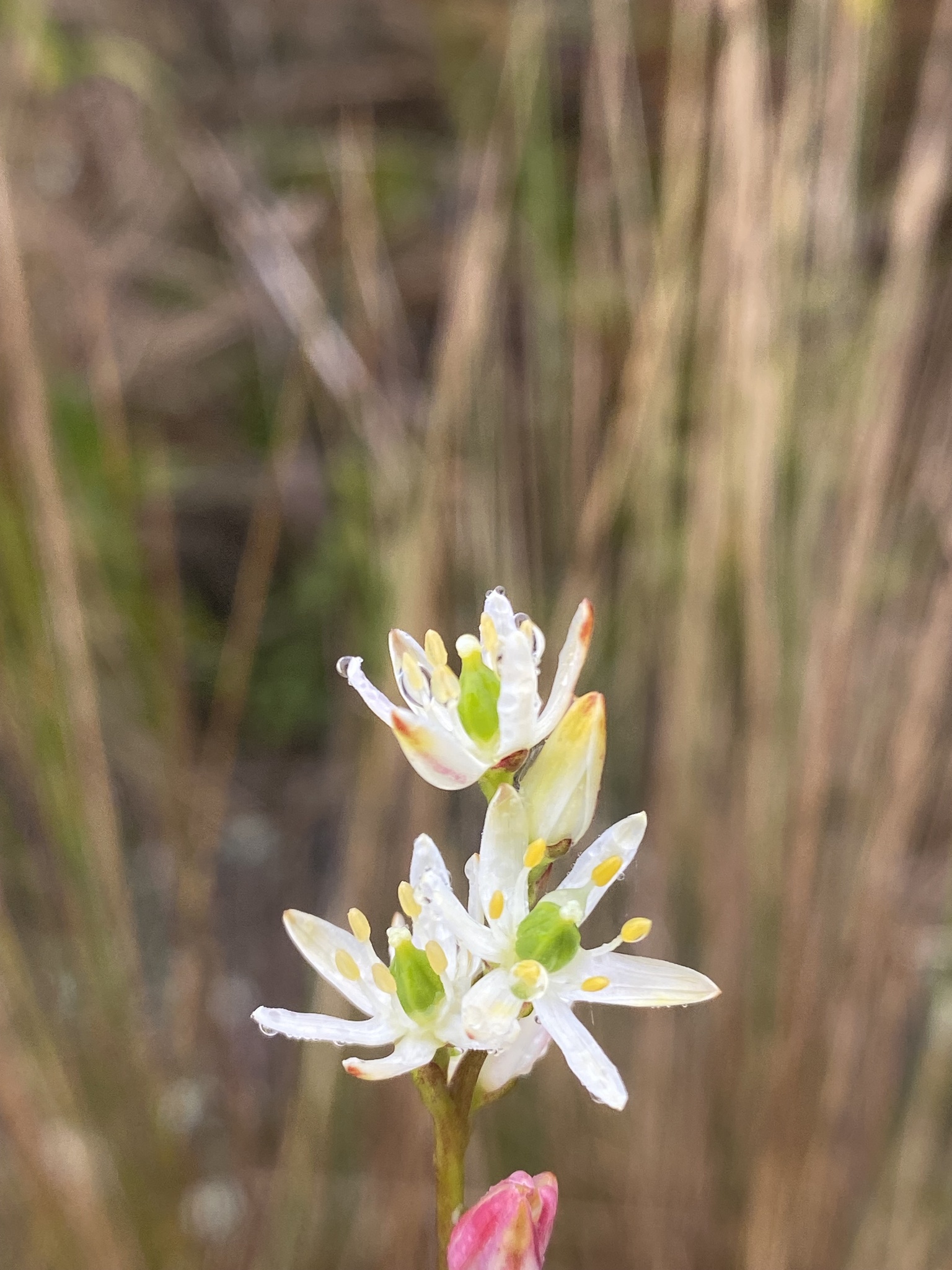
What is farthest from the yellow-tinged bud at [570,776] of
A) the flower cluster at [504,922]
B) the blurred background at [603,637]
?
the blurred background at [603,637]

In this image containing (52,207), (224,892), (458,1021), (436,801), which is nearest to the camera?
(458,1021)

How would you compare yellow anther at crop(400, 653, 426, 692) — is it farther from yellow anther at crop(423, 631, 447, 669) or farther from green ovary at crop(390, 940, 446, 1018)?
green ovary at crop(390, 940, 446, 1018)

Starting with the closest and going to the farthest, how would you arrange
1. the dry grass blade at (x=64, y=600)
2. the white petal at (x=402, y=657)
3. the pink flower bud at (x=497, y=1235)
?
1. the pink flower bud at (x=497, y=1235)
2. the white petal at (x=402, y=657)
3. the dry grass blade at (x=64, y=600)

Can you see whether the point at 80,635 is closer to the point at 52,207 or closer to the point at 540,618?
the point at 540,618

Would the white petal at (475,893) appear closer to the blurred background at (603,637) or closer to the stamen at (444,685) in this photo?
the stamen at (444,685)

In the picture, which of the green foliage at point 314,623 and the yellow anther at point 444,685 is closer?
the yellow anther at point 444,685

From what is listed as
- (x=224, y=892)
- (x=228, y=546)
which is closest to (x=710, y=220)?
(x=228, y=546)

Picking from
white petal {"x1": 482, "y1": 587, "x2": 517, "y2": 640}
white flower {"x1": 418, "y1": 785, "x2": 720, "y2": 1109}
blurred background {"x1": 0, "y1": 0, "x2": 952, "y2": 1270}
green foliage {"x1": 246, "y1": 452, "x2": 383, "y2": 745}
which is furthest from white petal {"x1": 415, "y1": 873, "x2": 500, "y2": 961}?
green foliage {"x1": 246, "y1": 452, "x2": 383, "y2": 745}
